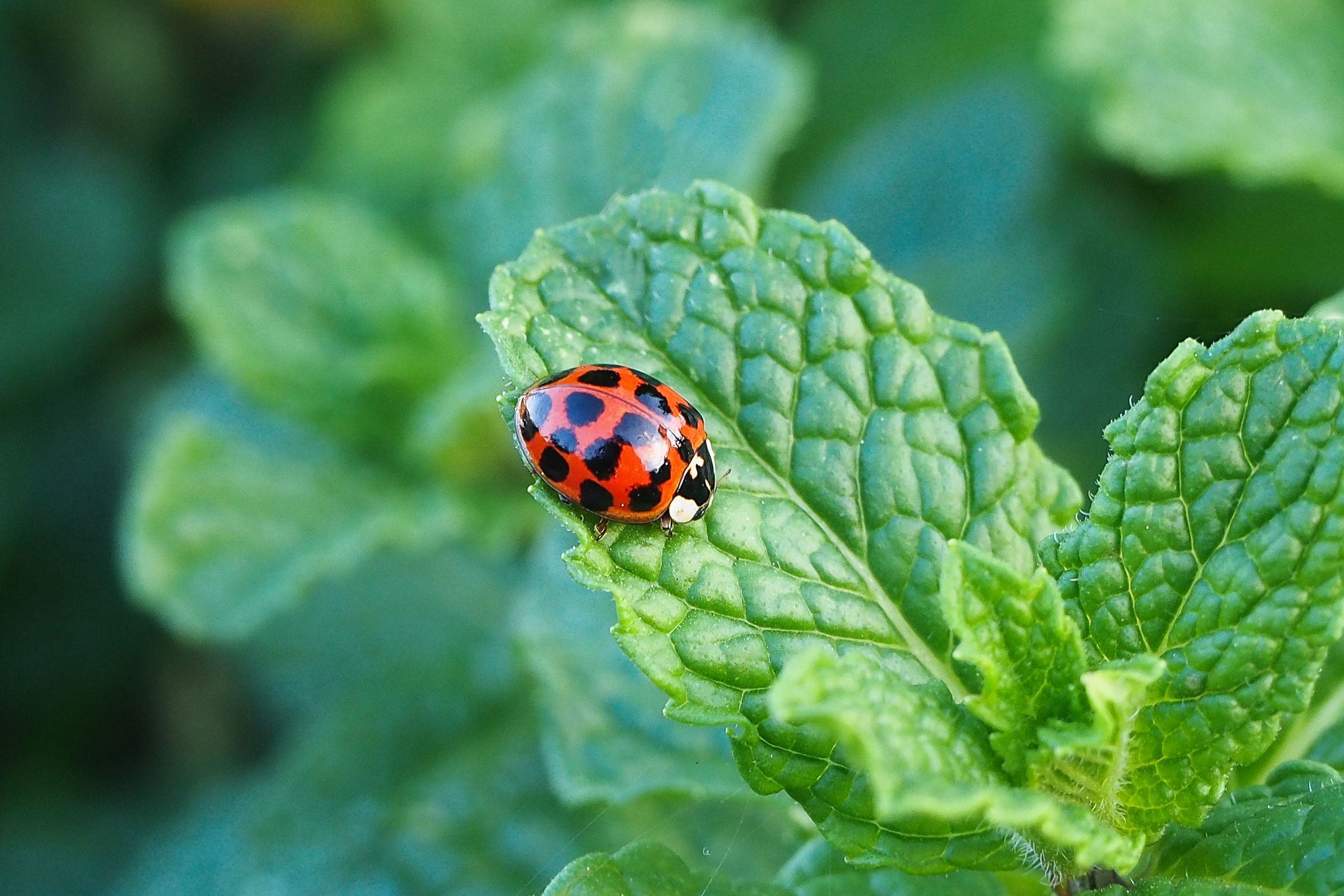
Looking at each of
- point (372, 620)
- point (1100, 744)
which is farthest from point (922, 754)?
point (372, 620)

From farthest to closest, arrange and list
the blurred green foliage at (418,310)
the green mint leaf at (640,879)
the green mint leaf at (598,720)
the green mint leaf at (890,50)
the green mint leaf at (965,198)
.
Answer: the green mint leaf at (890,50) < the green mint leaf at (965,198) < the blurred green foliage at (418,310) < the green mint leaf at (598,720) < the green mint leaf at (640,879)

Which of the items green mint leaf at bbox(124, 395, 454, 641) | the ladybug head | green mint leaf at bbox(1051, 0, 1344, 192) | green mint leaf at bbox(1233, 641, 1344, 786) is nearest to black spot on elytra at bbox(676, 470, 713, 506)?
the ladybug head

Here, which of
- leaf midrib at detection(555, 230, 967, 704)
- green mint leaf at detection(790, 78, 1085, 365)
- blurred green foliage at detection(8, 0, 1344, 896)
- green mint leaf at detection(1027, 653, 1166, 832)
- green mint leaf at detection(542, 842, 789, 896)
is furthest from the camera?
green mint leaf at detection(790, 78, 1085, 365)

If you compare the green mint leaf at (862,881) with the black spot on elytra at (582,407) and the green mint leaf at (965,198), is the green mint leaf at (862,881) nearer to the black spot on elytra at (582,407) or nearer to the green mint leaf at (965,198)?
the black spot on elytra at (582,407)

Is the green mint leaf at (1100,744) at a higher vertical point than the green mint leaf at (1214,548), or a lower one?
lower

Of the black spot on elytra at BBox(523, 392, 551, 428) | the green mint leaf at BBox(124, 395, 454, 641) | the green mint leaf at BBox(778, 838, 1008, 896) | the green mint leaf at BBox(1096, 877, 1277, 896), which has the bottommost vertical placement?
the green mint leaf at BBox(1096, 877, 1277, 896)

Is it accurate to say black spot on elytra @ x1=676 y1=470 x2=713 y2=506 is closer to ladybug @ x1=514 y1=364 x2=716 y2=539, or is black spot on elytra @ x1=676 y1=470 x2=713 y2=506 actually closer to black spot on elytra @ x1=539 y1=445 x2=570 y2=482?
ladybug @ x1=514 y1=364 x2=716 y2=539

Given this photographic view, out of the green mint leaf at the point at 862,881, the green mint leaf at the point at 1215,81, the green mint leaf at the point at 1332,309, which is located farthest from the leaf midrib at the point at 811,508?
the green mint leaf at the point at 1215,81
